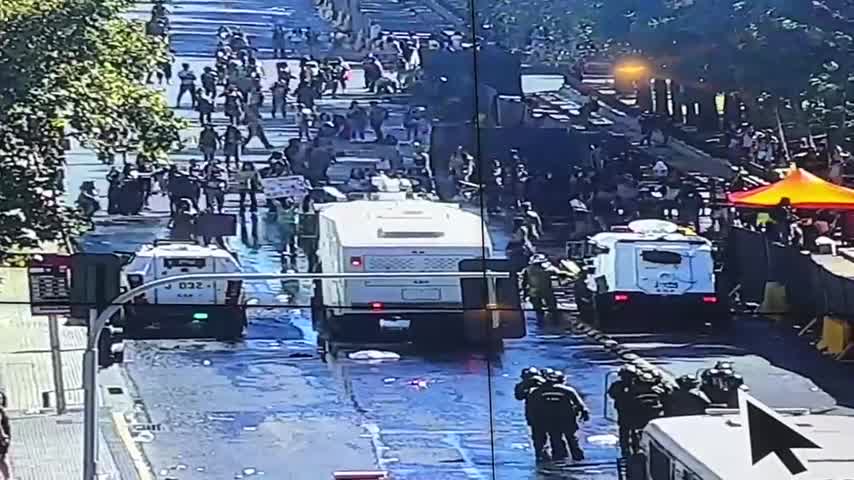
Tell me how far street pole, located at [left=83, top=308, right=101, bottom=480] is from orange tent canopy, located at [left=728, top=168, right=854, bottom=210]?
1362 millimetres

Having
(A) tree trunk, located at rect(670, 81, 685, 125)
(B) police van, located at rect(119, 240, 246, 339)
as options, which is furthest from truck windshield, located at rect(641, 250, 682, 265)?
(B) police van, located at rect(119, 240, 246, 339)

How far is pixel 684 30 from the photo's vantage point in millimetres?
3363

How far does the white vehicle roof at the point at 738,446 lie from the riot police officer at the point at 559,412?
0.52 feet

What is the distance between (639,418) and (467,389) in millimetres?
366

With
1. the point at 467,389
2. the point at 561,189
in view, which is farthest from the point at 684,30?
the point at 467,389

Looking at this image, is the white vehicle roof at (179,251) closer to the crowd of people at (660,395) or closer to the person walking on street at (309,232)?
the person walking on street at (309,232)

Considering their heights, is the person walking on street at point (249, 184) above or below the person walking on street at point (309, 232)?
above

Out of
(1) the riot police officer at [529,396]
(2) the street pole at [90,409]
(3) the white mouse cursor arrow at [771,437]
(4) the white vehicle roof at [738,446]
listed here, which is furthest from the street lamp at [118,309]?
(3) the white mouse cursor arrow at [771,437]

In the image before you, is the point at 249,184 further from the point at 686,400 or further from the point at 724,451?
the point at 724,451

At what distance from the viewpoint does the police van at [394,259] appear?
10.8 ft

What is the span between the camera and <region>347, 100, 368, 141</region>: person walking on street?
327cm

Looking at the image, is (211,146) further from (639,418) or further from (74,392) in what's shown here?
(639,418)

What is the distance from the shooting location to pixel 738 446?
333 centimetres

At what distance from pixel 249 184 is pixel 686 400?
1.02 meters
